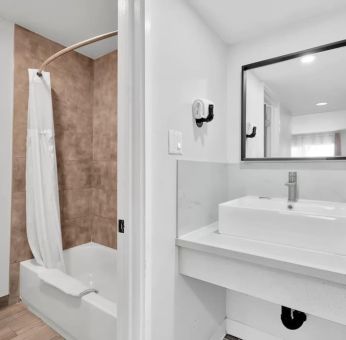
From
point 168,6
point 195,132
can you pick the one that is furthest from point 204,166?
point 168,6

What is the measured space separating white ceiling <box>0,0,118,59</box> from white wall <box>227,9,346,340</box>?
39.2 inches

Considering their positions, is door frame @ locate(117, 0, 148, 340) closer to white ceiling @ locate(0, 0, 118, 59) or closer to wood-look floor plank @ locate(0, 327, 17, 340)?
white ceiling @ locate(0, 0, 118, 59)

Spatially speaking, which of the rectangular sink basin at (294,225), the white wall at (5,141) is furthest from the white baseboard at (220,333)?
the white wall at (5,141)

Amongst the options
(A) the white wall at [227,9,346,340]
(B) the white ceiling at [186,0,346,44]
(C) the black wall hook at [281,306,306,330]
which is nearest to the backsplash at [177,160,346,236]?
(A) the white wall at [227,9,346,340]

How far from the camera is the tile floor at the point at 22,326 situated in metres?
1.60

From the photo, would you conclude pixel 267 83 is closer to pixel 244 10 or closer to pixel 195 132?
pixel 244 10

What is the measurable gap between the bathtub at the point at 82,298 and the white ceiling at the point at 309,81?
167 centimetres

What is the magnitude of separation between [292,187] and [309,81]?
665 millimetres

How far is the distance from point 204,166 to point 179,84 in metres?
0.49

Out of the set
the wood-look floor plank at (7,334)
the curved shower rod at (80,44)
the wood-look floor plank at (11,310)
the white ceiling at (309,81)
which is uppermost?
the curved shower rod at (80,44)

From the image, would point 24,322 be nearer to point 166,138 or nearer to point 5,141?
point 5,141

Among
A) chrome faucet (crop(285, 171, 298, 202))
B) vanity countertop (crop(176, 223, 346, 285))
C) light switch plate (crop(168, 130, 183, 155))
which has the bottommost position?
vanity countertop (crop(176, 223, 346, 285))

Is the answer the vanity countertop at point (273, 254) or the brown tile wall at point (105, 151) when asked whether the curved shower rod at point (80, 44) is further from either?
the vanity countertop at point (273, 254)

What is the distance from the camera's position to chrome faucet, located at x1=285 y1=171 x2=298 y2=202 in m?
1.45
